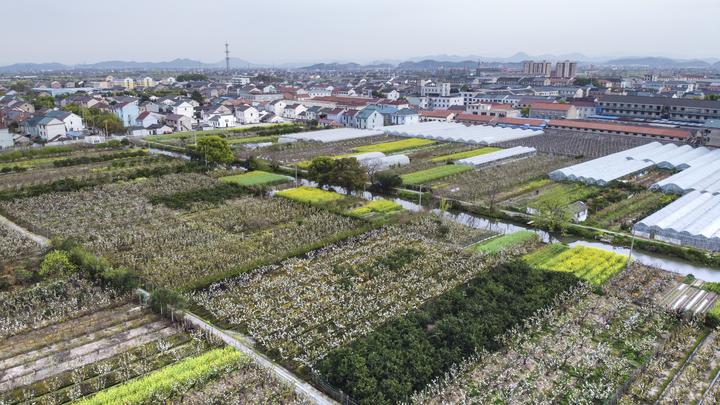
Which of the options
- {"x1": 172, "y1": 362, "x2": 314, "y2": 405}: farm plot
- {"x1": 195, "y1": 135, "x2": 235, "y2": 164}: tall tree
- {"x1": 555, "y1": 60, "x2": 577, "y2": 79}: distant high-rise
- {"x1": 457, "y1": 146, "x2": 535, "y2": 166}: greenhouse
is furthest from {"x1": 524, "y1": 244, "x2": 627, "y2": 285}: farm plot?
{"x1": 555, "y1": 60, "x2": 577, "y2": 79}: distant high-rise

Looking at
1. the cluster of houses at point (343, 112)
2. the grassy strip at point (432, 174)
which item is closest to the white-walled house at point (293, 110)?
the cluster of houses at point (343, 112)

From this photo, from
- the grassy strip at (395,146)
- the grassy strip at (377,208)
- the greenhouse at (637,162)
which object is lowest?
the grassy strip at (377,208)

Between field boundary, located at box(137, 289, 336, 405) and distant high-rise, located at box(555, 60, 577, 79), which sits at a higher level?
distant high-rise, located at box(555, 60, 577, 79)

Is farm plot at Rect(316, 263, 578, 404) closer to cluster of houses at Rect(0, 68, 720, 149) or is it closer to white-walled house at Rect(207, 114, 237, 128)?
cluster of houses at Rect(0, 68, 720, 149)

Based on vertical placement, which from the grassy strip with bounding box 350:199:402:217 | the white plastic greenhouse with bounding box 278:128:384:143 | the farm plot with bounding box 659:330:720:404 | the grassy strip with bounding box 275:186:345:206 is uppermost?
the white plastic greenhouse with bounding box 278:128:384:143

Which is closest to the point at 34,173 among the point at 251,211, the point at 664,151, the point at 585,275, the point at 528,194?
the point at 251,211

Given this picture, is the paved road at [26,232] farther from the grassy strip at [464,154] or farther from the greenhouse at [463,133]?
the greenhouse at [463,133]

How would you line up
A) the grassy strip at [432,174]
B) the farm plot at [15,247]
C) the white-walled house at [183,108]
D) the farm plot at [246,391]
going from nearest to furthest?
the farm plot at [246,391] < the farm plot at [15,247] < the grassy strip at [432,174] < the white-walled house at [183,108]
